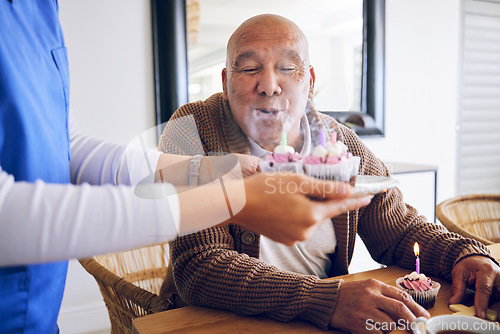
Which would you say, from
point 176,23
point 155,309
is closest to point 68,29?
point 176,23

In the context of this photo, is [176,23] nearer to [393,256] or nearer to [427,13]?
[393,256]

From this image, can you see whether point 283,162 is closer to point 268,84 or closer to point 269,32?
point 268,84

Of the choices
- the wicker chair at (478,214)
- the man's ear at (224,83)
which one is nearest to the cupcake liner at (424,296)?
the man's ear at (224,83)

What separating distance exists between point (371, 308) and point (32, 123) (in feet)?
2.43

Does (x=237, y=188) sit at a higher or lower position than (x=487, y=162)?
higher

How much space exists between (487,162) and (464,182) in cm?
39

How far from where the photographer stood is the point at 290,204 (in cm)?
61

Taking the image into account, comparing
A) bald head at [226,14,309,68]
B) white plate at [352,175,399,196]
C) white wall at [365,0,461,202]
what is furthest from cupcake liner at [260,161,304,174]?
white wall at [365,0,461,202]

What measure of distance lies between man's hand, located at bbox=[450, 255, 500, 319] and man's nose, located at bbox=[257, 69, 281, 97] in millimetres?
693

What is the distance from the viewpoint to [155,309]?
1.05 m

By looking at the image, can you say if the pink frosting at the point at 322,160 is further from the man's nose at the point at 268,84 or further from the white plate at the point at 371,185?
the man's nose at the point at 268,84

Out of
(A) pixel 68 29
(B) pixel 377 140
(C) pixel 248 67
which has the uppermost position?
(A) pixel 68 29

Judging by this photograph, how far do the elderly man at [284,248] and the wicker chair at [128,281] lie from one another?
0.36 feet

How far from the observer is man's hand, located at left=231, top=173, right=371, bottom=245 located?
24.0 inches
